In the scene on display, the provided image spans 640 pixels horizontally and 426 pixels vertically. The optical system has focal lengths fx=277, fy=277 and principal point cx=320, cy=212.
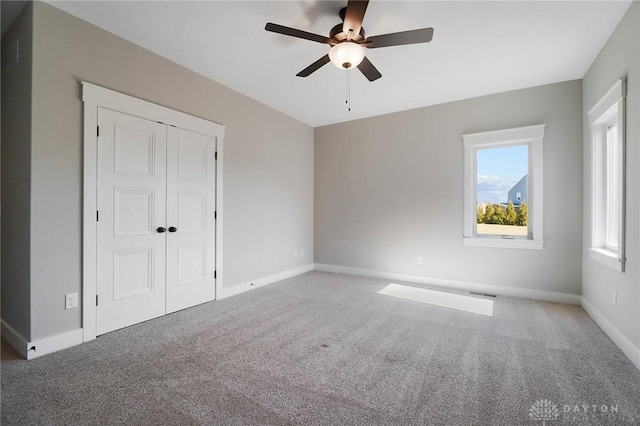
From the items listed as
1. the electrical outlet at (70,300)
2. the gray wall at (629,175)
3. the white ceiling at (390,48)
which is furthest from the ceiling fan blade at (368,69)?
the electrical outlet at (70,300)

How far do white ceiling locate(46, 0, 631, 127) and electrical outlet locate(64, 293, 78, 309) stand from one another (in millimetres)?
2459

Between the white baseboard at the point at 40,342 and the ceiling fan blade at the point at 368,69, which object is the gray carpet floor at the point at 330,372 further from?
the ceiling fan blade at the point at 368,69

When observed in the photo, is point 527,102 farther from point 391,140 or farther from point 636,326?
point 636,326

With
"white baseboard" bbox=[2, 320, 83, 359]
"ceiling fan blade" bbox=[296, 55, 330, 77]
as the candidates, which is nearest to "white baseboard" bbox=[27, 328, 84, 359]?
"white baseboard" bbox=[2, 320, 83, 359]

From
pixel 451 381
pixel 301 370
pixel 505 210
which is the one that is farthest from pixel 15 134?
pixel 505 210

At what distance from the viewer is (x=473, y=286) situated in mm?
4117

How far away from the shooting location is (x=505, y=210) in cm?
404

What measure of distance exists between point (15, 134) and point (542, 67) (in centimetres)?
541

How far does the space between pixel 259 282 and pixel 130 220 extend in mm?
2062

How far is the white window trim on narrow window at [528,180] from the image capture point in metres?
3.72

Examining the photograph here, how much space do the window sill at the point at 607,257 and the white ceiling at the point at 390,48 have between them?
208cm

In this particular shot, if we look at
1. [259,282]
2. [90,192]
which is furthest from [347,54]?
[259,282]

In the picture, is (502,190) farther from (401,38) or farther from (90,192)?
(90,192)

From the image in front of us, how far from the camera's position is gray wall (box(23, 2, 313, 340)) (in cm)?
227
